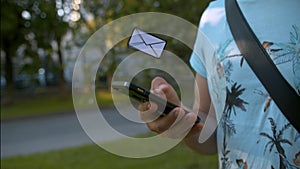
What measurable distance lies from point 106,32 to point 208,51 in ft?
3.43

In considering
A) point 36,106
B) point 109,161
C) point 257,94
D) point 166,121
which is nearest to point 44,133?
point 109,161

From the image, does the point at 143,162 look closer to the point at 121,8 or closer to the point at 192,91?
the point at 121,8

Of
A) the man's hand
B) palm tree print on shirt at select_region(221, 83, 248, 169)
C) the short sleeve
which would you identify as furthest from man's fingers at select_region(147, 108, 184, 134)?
the short sleeve

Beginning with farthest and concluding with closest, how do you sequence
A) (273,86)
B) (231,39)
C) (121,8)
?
1. (121,8)
2. (231,39)
3. (273,86)

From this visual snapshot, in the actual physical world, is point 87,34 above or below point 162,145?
above

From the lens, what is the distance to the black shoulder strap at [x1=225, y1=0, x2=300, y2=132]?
2.22 ft

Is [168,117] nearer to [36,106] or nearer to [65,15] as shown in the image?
[65,15]

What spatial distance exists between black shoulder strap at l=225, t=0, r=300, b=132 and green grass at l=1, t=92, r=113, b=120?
8.69 meters

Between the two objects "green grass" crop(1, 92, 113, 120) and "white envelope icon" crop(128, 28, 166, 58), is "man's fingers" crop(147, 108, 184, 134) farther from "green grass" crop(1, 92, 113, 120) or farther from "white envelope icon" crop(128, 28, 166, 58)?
"green grass" crop(1, 92, 113, 120)

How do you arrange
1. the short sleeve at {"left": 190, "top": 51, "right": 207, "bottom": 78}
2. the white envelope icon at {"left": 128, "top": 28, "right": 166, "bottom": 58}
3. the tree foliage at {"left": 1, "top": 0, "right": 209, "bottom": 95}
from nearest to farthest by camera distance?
the white envelope icon at {"left": 128, "top": 28, "right": 166, "bottom": 58} < the short sleeve at {"left": 190, "top": 51, "right": 207, "bottom": 78} < the tree foliage at {"left": 1, "top": 0, "right": 209, "bottom": 95}

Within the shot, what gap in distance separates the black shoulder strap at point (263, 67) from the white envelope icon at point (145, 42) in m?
0.19

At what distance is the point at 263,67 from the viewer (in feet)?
2.32

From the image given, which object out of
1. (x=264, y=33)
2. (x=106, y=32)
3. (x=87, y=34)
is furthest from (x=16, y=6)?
(x=264, y=33)

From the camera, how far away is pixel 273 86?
2.25ft
